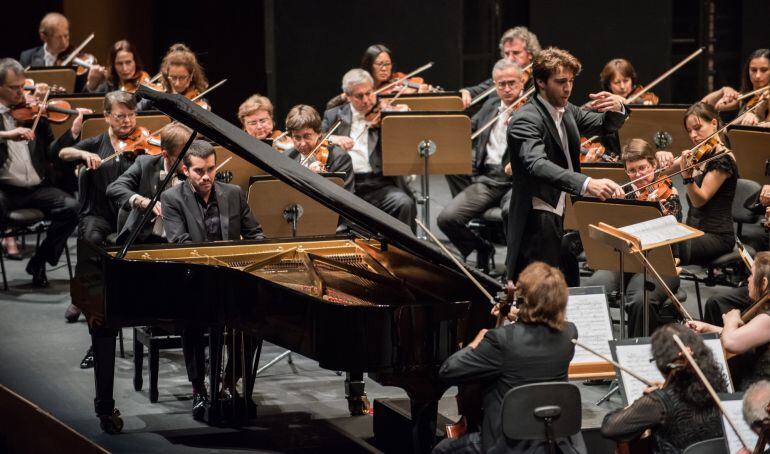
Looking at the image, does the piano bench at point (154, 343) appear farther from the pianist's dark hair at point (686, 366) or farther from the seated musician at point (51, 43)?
the seated musician at point (51, 43)

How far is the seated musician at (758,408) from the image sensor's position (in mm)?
3257

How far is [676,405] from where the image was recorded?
355cm

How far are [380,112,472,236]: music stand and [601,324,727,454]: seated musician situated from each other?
3303 millimetres

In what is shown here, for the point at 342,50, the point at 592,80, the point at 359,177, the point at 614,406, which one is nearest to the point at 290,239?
the point at 614,406

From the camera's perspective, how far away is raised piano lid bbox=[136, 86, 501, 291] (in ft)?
13.4

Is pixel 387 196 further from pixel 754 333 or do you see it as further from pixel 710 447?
pixel 710 447

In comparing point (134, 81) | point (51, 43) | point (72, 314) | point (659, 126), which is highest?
point (51, 43)

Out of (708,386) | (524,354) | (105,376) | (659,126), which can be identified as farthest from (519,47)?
(708,386)

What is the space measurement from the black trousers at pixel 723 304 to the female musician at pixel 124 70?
181 inches

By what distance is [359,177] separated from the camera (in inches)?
286

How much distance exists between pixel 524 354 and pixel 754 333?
0.97 meters

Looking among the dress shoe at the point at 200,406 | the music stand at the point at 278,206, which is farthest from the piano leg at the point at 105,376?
the music stand at the point at 278,206

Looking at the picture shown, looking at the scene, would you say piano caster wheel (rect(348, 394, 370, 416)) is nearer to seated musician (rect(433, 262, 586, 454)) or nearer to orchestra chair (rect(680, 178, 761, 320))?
seated musician (rect(433, 262, 586, 454))

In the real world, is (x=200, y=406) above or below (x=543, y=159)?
below
